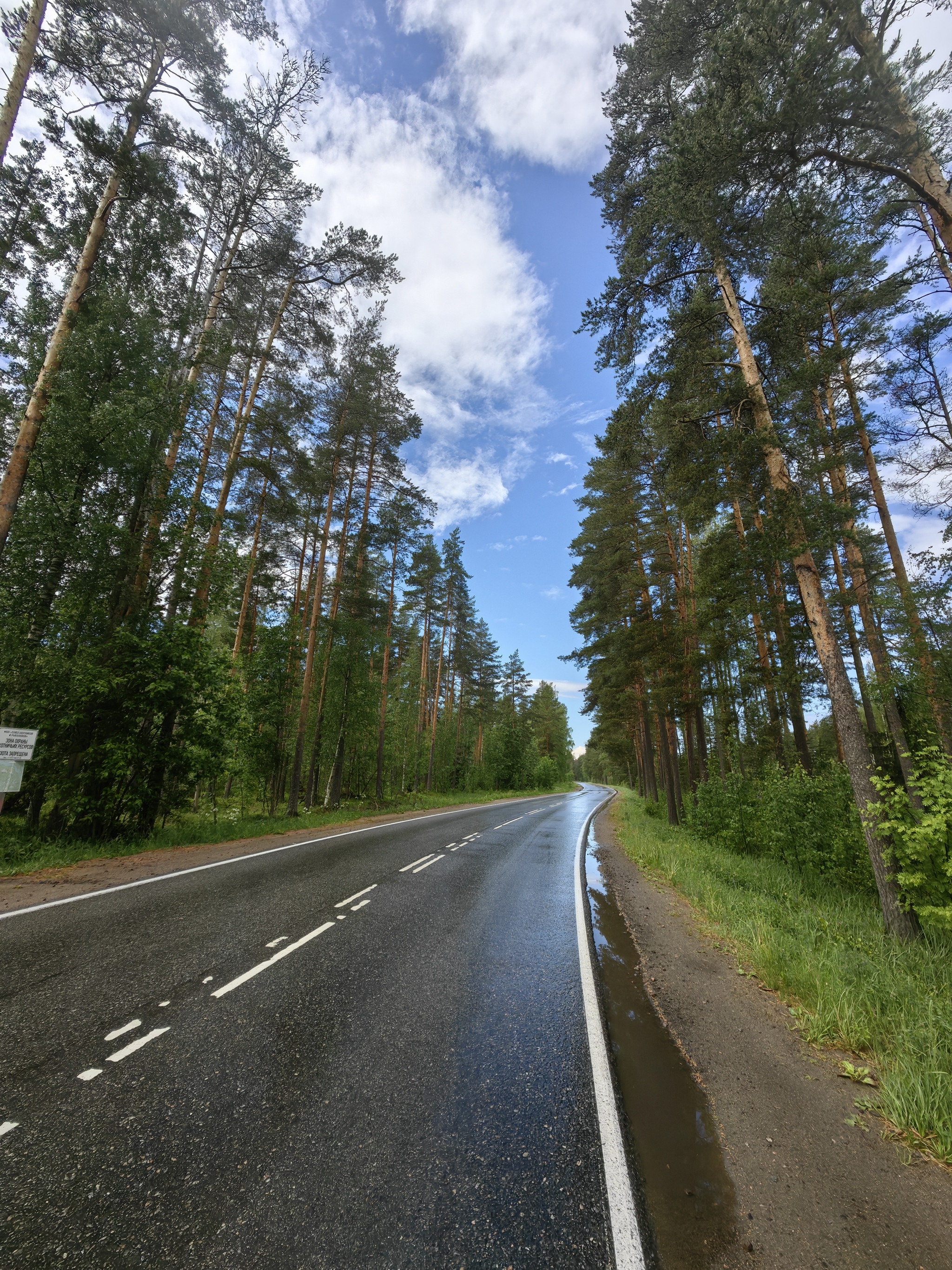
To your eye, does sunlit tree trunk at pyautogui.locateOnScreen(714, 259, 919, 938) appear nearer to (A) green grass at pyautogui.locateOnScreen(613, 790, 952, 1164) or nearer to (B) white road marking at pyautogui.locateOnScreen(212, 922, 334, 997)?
(A) green grass at pyautogui.locateOnScreen(613, 790, 952, 1164)

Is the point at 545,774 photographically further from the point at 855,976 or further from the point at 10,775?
the point at 10,775

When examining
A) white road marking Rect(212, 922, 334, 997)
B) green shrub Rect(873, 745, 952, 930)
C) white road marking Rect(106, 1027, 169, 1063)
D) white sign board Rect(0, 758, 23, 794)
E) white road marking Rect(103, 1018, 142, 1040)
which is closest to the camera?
A: white road marking Rect(106, 1027, 169, 1063)

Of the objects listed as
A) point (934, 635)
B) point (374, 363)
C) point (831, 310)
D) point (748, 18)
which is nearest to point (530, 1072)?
point (934, 635)

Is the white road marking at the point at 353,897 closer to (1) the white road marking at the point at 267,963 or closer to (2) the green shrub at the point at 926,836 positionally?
(1) the white road marking at the point at 267,963

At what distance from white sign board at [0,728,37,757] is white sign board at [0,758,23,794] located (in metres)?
0.06

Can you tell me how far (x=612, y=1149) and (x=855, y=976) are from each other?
3528 millimetres

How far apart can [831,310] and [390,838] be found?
1764cm

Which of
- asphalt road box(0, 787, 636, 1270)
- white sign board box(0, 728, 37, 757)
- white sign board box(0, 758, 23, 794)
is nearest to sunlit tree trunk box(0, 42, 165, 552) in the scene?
white sign board box(0, 728, 37, 757)

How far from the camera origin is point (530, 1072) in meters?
3.35

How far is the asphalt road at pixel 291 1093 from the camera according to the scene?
208cm

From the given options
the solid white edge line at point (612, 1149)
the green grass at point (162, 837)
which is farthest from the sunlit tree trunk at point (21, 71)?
the solid white edge line at point (612, 1149)

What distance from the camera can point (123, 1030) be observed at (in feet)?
11.1

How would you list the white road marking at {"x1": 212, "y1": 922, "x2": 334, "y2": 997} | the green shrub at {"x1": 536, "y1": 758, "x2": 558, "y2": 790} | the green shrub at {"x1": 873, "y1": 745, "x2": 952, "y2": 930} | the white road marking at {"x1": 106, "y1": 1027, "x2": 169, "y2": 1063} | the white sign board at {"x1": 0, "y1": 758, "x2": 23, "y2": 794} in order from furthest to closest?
1. the green shrub at {"x1": 536, "y1": 758, "x2": 558, "y2": 790}
2. the white sign board at {"x1": 0, "y1": 758, "x2": 23, "y2": 794}
3. the green shrub at {"x1": 873, "y1": 745, "x2": 952, "y2": 930}
4. the white road marking at {"x1": 212, "y1": 922, "x2": 334, "y2": 997}
5. the white road marking at {"x1": 106, "y1": 1027, "x2": 169, "y2": 1063}

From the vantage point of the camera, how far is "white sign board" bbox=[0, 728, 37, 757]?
23.3ft
